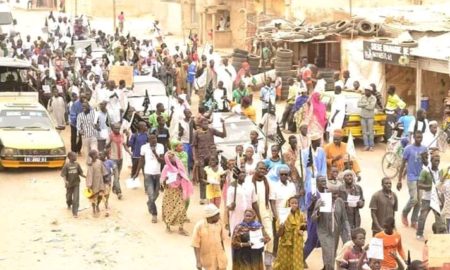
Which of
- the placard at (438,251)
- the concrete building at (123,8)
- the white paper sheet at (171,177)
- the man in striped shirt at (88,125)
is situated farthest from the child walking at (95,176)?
the concrete building at (123,8)

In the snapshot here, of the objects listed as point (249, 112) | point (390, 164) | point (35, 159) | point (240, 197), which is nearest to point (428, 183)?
point (240, 197)

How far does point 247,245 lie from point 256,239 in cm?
13

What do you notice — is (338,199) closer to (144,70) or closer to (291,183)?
(291,183)

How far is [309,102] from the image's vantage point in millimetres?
20688

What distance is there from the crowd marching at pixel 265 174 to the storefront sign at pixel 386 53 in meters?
0.96

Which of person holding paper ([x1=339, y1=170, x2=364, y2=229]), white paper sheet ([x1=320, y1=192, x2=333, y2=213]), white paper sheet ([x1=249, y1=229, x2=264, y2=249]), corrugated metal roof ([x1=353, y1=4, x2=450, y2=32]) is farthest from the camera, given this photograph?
corrugated metal roof ([x1=353, y1=4, x2=450, y2=32])

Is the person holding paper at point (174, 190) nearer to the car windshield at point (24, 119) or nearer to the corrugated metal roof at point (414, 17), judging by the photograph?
the car windshield at point (24, 119)

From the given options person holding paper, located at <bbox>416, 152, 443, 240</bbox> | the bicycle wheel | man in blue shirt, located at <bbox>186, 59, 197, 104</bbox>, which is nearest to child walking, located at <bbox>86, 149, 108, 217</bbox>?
person holding paper, located at <bbox>416, 152, 443, 240</bbox>

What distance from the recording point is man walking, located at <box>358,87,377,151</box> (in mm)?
20859

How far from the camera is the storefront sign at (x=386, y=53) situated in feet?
76.1

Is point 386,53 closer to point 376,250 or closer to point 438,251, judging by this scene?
point 376,250

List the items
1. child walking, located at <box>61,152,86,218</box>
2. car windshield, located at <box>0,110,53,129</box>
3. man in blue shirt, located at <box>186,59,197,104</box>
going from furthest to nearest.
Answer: man in blue shirt, located at <box>186,59,197,104</box>
car windshield, located at <box>0,110,53,129</box>
child walking, located at <box>61,152,86,218</box>

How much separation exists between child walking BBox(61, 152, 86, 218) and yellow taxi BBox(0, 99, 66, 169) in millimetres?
3071

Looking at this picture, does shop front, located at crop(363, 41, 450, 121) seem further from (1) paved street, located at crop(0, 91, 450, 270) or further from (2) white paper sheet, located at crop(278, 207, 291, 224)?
(2) white paper sheet, located at crop(278, 207, 291, 224)
